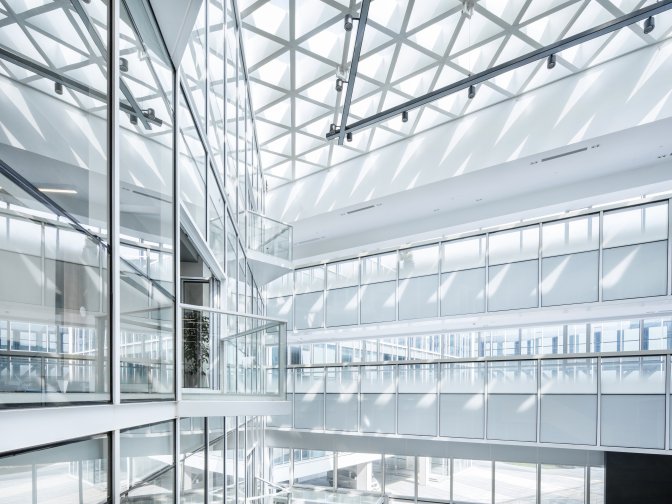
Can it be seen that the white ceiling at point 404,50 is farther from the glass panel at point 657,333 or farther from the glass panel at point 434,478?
the glass panel at point 434,478

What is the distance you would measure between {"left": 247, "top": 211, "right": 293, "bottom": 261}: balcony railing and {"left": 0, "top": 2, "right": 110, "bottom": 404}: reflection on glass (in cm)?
940

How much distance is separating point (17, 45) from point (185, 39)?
281 centimetres

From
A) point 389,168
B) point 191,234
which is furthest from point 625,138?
point 191,234

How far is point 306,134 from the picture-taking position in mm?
16531

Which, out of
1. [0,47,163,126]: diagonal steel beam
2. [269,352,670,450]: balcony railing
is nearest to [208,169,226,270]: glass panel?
[0,47,163,126]: diagonal steel beam

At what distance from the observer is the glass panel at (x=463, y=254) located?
1859 cm

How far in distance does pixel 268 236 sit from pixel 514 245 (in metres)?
8.23

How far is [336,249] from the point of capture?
20.6 metres

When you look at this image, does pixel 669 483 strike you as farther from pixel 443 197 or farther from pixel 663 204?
pixel 443 197

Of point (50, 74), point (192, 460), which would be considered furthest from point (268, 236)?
point (50, 74)

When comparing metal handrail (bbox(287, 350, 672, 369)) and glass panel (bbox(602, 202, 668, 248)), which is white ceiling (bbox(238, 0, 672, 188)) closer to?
glass panel (bbox(602, 202, 668, 248))

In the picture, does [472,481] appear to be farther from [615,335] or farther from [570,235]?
[570,235]

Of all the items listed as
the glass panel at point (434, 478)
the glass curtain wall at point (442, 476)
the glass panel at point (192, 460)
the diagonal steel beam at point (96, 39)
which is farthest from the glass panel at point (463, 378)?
the diagonal steel beam at point (96, 39)

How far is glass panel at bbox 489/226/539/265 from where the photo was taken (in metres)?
17.4
